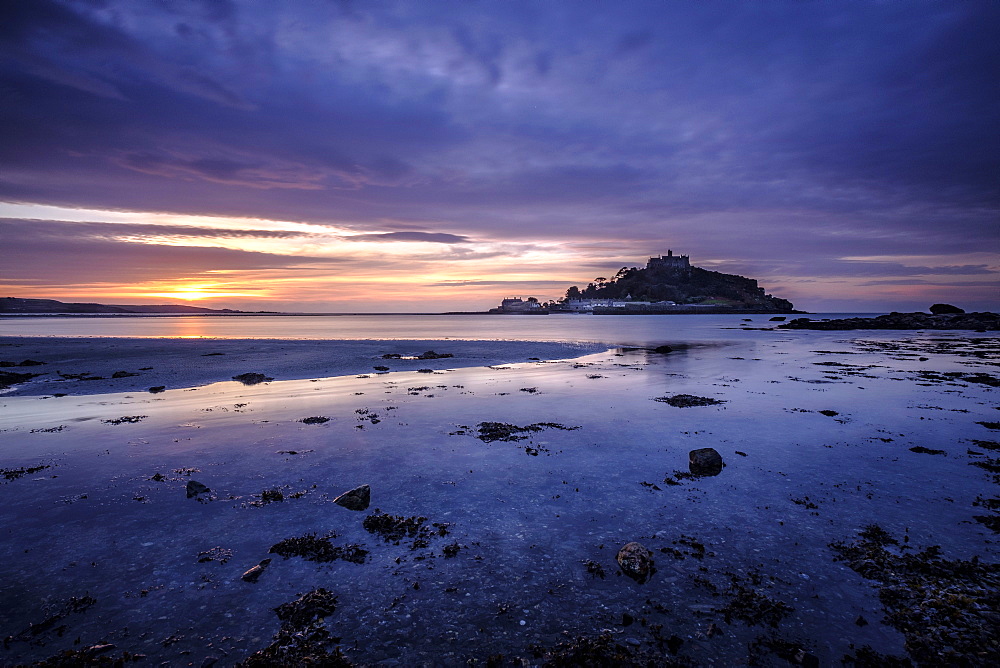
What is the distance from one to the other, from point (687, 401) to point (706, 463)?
31.2 ft

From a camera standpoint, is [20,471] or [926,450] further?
[926,450]

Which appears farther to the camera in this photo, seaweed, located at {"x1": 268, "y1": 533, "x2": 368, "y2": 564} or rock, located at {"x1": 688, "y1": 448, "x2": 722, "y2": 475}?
rock, located at {"x1": 688, "y1": 448, "x2": 722, "y2": 475}

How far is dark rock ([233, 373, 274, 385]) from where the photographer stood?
87.1 ft

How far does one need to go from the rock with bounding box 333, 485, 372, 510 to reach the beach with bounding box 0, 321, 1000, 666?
305 millimetres

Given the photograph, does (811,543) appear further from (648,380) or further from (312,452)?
(648,380)

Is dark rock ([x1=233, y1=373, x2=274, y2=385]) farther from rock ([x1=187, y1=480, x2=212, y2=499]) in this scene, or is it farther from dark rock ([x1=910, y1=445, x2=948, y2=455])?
dark rock ([x1=910, y1=445, x2=948, y2=455])

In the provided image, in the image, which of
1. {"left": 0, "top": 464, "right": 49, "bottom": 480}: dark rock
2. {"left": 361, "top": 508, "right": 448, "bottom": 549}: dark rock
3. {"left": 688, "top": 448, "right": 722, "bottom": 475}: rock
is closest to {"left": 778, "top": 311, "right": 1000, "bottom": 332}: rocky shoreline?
{"left": 688, "top": 448, "right": 722, "bottom": 475}: rock

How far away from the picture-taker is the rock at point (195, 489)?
961 centimetres

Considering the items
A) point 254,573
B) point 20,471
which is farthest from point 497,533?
point 20,471

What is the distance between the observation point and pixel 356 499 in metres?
9.12

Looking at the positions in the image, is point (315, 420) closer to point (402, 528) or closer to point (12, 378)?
point (402, 528)

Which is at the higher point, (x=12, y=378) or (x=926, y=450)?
(x=12, y=378)

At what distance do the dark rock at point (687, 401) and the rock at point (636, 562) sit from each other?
13161mm

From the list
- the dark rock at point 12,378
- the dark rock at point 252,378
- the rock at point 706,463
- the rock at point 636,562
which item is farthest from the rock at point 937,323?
the dark rock at point 12,378
